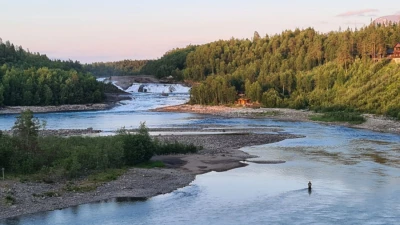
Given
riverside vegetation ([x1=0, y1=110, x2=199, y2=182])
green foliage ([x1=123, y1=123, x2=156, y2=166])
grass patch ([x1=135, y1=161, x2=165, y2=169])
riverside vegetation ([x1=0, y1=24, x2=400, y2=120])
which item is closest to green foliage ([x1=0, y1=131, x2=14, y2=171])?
riverside vegetation ([x1=0, y1=110, x2=199, y2=182])

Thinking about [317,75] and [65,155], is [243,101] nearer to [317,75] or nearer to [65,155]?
[317,75]

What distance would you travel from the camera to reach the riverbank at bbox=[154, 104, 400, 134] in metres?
68.0

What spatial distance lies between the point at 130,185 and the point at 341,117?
51599mm

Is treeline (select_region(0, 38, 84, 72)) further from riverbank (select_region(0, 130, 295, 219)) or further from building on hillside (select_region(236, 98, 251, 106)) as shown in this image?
riverbank (select_region(0, 130, 295, 219))

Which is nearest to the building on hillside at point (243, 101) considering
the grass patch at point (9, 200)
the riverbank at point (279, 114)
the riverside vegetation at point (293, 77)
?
the riverside vegetation at point (293, 77)

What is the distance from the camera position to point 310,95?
97.9m

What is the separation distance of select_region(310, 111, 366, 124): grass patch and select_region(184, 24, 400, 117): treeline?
370cm

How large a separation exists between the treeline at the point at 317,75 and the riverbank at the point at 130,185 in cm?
4003

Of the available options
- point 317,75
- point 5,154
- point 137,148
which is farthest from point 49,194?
point 317,75

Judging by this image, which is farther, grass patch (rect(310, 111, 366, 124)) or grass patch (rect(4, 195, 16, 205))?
grass patch (rect(310, 111, 366, 124))

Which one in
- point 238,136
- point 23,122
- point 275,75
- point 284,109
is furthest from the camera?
point 275,75

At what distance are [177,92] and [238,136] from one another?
9822 centimetres

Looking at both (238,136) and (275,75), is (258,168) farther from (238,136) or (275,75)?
(275,75)

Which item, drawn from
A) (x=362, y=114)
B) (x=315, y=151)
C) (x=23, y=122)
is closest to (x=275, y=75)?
(x=362, y=114)
